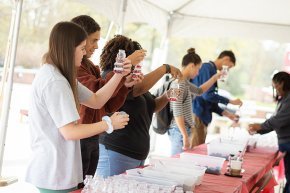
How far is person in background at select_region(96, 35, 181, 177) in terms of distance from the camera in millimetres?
2197

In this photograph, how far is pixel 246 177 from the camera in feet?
7.97

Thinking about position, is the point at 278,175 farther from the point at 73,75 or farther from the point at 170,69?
the point at 73,75

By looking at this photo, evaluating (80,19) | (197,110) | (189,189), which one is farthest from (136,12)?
(189,189)

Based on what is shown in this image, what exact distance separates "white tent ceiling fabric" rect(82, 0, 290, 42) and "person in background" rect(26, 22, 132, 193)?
3.07 m

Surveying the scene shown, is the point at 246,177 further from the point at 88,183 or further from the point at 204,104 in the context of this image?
the point at 204,104

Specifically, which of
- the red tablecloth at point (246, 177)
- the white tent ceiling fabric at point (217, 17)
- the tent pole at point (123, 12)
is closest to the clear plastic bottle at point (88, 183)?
the red tablecloth at point (246, 177)

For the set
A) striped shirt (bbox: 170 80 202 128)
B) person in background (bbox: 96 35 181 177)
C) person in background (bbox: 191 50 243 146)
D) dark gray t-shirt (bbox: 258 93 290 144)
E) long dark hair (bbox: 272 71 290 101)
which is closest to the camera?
person in background (bbox: 96 35 181 177)

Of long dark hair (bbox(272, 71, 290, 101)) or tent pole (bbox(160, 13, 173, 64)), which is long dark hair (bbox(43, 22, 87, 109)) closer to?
long dark hair (bbox(272, 71, 290, 101))

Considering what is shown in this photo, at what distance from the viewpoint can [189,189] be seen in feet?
5.82

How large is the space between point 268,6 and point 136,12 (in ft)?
5.01

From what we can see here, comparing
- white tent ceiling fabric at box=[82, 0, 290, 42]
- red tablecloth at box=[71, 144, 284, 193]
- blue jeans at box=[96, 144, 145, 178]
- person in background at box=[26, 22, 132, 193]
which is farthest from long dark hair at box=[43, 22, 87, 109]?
white tent ceiling fabric at box=[82, 0, 290, 42]

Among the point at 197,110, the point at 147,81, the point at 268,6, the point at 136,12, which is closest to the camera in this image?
the point at 147,81

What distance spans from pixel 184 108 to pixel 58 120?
6.02ft

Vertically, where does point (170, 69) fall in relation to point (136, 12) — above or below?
below
